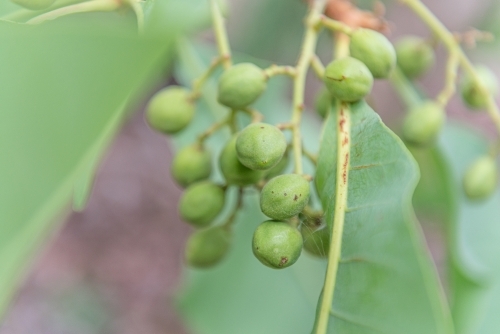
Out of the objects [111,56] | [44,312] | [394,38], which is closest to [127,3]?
[111,56]

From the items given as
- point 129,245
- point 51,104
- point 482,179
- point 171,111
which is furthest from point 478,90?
point 129,245

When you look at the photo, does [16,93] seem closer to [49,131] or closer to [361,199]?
[49,131]

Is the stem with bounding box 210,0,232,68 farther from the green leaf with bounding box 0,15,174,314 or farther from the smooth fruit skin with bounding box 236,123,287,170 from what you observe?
the green leaf with bounding box 0,15,174,314

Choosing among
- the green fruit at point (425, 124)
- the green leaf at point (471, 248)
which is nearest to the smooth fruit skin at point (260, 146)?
the green fruit at point (425, 124)

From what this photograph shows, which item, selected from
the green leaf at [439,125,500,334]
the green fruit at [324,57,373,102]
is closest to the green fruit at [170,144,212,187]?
the green fruit at [324,57,373,102]

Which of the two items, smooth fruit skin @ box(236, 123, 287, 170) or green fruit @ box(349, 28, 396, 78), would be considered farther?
Answer: green fruit @ box(349, 28, 396, 78)

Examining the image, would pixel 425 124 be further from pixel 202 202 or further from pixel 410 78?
pixel 202 202
